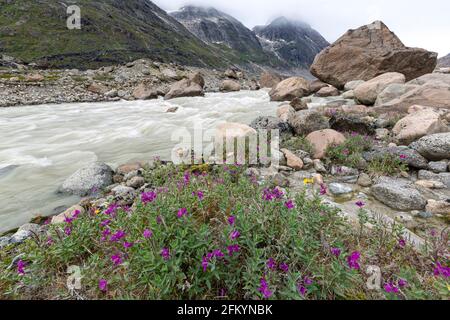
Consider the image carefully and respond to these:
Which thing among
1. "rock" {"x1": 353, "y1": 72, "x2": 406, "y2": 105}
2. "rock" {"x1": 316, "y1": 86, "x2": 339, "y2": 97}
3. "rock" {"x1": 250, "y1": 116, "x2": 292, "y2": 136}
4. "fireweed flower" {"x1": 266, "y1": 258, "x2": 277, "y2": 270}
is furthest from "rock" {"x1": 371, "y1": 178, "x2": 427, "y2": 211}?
"rock" {"x1": 316, "y1": 86, "x2": 339, "y2": 97}

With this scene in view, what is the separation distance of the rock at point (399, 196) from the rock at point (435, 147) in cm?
166

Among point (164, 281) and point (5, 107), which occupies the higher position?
point (5, 107)

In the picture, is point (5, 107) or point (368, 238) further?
point (5, 107)

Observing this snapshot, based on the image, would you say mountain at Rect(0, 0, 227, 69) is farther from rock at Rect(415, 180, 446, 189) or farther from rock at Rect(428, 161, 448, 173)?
rock at Rect(415, 180, 446, 189)

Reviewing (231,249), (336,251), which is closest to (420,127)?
(336,251)

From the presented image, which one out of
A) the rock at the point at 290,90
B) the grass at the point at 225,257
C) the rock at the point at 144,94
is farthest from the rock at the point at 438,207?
the rock at the point at 144,94

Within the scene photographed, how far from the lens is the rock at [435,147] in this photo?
5035 millimetres

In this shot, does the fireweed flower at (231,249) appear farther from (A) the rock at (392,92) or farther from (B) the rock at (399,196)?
(A) the rock at (392,92)

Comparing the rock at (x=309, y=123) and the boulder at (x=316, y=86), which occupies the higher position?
the boulder at (x=316, y=86)

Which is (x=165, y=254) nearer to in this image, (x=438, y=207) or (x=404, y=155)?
(x=438, y=207)

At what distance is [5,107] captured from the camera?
647 inches
